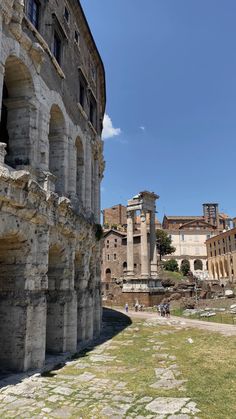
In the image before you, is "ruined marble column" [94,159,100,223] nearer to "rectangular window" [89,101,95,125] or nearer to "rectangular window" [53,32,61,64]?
"rectangular window" [89,101,95,125]

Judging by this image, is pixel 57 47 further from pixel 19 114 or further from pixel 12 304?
pixel 12 304

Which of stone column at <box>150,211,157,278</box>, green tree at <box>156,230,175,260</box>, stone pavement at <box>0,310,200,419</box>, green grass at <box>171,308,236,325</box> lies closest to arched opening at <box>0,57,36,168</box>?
Answer: stone pavement at <box>0,310,200,419</box>

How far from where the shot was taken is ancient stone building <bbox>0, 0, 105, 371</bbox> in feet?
35.0

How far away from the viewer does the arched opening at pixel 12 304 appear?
34.6 ft

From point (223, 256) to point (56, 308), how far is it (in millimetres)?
57848

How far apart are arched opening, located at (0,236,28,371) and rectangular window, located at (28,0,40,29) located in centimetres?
833

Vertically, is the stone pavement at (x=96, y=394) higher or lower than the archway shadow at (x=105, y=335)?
lower

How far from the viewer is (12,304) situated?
1087 cm

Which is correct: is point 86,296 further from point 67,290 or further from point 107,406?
point 107,406

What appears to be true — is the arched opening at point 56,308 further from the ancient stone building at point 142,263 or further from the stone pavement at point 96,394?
the ancient stone building at point 142,263

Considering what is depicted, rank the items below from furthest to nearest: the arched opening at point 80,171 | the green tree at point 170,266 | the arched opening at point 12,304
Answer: the green tree at point 170,266 < the arched opening at point 80,171 < the arched opening at point 12,304

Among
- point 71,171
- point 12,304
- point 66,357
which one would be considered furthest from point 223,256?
point 12,304

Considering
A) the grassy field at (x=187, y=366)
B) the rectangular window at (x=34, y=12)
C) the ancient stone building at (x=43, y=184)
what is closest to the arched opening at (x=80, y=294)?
the ancient stone building at (x=43, y=184)

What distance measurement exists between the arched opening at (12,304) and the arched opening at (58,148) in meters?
4.40
